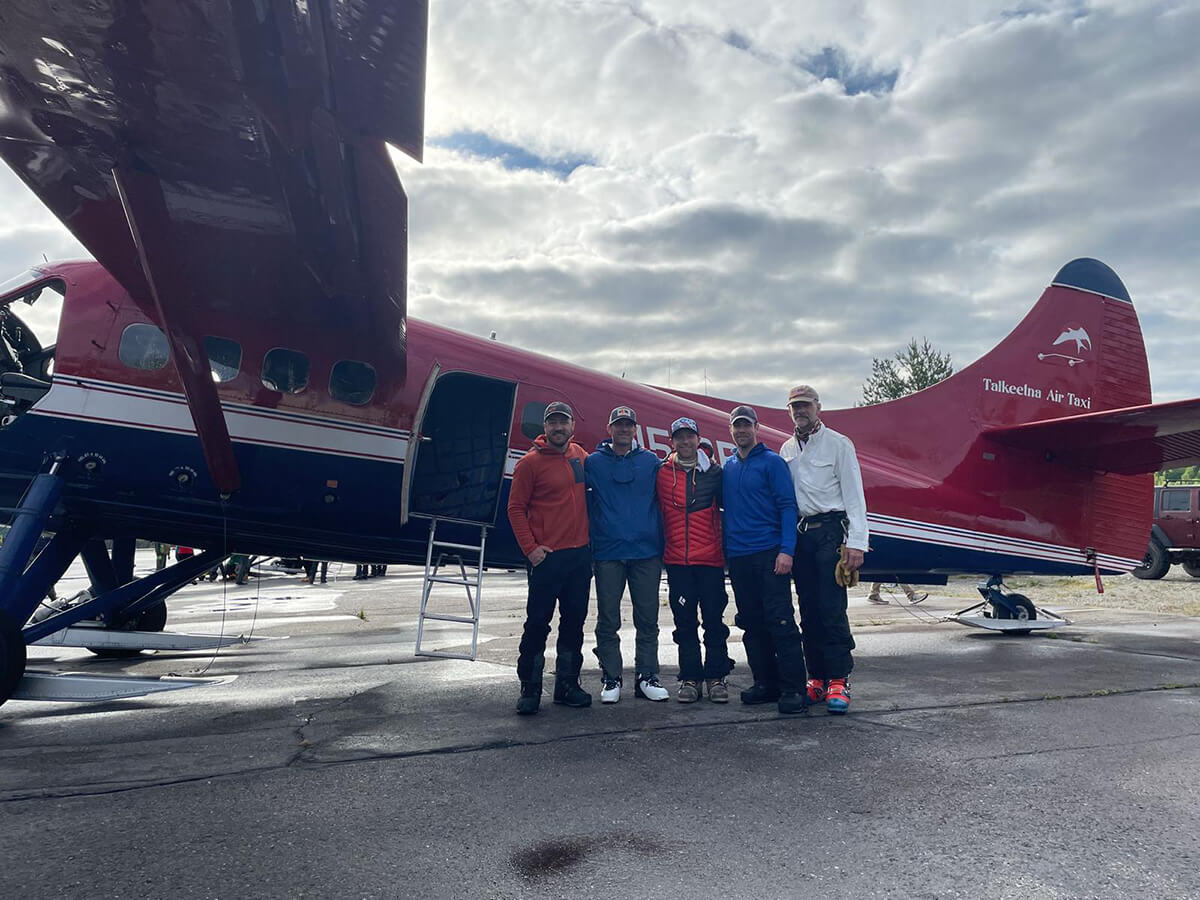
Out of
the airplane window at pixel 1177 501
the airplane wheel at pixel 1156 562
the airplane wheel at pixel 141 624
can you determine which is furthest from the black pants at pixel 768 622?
the airplane window at pixel 1177 501

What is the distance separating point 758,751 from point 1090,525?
22.2 ft

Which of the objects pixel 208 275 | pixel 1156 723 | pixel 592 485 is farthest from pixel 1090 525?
pixel 208 275

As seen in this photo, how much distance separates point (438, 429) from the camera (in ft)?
25.4

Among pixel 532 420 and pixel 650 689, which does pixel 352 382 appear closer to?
pixel 532 420

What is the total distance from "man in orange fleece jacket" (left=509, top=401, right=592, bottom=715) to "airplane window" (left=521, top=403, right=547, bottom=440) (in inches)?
58.4

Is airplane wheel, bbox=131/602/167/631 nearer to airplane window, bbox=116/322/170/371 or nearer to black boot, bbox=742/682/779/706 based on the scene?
airplane window, bbox=116/322/170/371

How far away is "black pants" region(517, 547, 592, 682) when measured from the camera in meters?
5.02

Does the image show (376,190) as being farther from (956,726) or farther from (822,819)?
(956,726)

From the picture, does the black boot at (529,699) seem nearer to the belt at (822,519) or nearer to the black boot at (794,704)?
the black boot at (794,704)

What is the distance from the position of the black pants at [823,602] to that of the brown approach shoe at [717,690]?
625 millimetres

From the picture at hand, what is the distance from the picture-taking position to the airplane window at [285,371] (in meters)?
5.98

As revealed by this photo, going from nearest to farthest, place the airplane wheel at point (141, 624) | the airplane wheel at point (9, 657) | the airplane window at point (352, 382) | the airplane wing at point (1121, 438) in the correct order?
the airplane wheel at point (9, 657), the airplane window at point (352, 382), the airplane wing at point (1121, 438), the airplane wheel at point (141, 624)

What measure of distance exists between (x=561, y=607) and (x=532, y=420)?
2130 mm

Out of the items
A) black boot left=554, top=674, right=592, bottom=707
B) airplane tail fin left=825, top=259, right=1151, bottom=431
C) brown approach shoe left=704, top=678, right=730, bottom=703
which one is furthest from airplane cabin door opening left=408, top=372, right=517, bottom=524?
airplane tail fin left=825, top=259, right=1151, bottom=431
